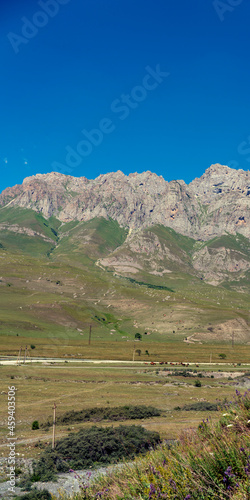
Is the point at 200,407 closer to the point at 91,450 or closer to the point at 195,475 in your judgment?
the point at 91,450

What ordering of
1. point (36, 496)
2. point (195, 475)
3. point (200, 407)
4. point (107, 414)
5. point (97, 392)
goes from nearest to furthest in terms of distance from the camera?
1. point (195, 475)
2. point (36, 496)
3. point (107, 414)
4. point (200, 407)
5. point (97, 392)

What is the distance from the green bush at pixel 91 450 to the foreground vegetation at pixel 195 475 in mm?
21149

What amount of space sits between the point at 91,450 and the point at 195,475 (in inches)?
1065

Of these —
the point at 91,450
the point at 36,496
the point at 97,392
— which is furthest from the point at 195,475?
the point at 97,392

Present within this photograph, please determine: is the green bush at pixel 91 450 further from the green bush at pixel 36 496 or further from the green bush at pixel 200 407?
the green bush at pixel 200 407

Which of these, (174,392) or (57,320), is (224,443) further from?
(57,320)

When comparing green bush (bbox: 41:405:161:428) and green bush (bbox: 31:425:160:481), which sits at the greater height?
green bush (bbox: 31:425:160:481)

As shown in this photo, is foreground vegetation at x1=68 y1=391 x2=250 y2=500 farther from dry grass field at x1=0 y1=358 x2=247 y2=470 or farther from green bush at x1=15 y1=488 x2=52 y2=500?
dry grass field at x1=0 y1=358 x2=247 y2=470

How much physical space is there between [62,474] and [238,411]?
2342 cm

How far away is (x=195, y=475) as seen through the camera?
645 cm

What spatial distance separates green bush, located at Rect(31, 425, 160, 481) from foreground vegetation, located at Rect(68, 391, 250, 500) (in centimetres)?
2115

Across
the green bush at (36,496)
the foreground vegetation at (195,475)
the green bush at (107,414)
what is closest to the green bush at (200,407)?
the green bush at (107,414)

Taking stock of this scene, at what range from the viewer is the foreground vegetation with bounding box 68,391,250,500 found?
6.04m

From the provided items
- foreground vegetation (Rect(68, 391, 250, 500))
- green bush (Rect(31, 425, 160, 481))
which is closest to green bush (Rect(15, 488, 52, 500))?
green bush (Rect(31, 425, 160, 481))
